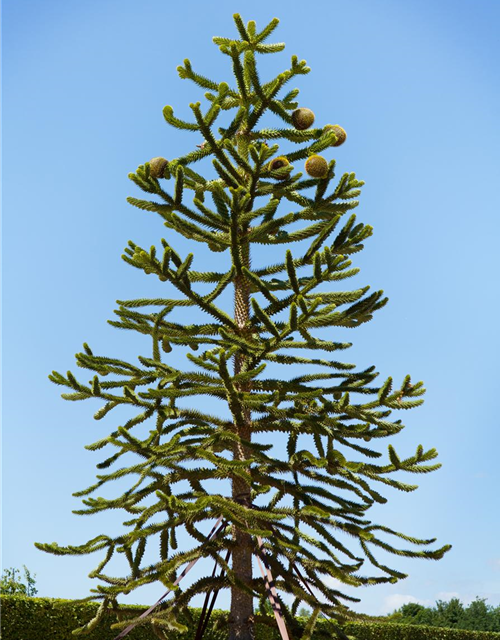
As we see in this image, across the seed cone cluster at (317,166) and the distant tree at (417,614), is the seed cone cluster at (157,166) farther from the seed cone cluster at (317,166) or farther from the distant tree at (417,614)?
the distant tree at (417,614)

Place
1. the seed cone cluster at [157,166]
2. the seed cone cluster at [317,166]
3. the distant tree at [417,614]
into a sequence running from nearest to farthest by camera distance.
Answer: the seed cone cluster at [317,166] → the seed cone cluster at [157,166] → the distant tree at [417,614]

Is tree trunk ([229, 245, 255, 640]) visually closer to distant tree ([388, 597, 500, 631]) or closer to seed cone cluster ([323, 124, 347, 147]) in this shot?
seed cone cluster ([323, 124, 347, 147])

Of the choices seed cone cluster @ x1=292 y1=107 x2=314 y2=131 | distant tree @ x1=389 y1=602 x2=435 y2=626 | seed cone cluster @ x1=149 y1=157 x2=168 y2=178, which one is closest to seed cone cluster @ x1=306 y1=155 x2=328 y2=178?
seed cone cluster @ x1=292 y1=107 x2=314 y2=131

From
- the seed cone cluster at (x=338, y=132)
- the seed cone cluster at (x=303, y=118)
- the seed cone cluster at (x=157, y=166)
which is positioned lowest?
the seed cone cluster at (x=157, y=166)

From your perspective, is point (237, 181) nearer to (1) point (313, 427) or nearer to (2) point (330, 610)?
(1) point (313, 427)

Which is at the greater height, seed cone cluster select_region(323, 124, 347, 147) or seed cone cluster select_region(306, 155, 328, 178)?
seed cone cluster select_region(323, 124, 347, 147)

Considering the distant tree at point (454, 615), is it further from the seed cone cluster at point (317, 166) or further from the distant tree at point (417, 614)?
the seed cone cluster at point (317, 166)

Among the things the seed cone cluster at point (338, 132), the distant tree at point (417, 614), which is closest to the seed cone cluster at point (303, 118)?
the seed cone cluster at point (338, 132)

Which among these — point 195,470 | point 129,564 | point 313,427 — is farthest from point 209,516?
point 313,427

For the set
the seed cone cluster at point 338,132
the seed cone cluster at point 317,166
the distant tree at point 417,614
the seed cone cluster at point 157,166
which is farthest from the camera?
the distant tree at point 417,614

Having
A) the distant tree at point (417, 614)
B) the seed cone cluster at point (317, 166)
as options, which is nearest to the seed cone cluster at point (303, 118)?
the seed cone cluster at point (317, 166)

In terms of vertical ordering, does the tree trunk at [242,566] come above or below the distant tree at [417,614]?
above

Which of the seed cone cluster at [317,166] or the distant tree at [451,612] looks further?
the distant tree at [451,612]

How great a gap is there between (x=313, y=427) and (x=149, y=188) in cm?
347
